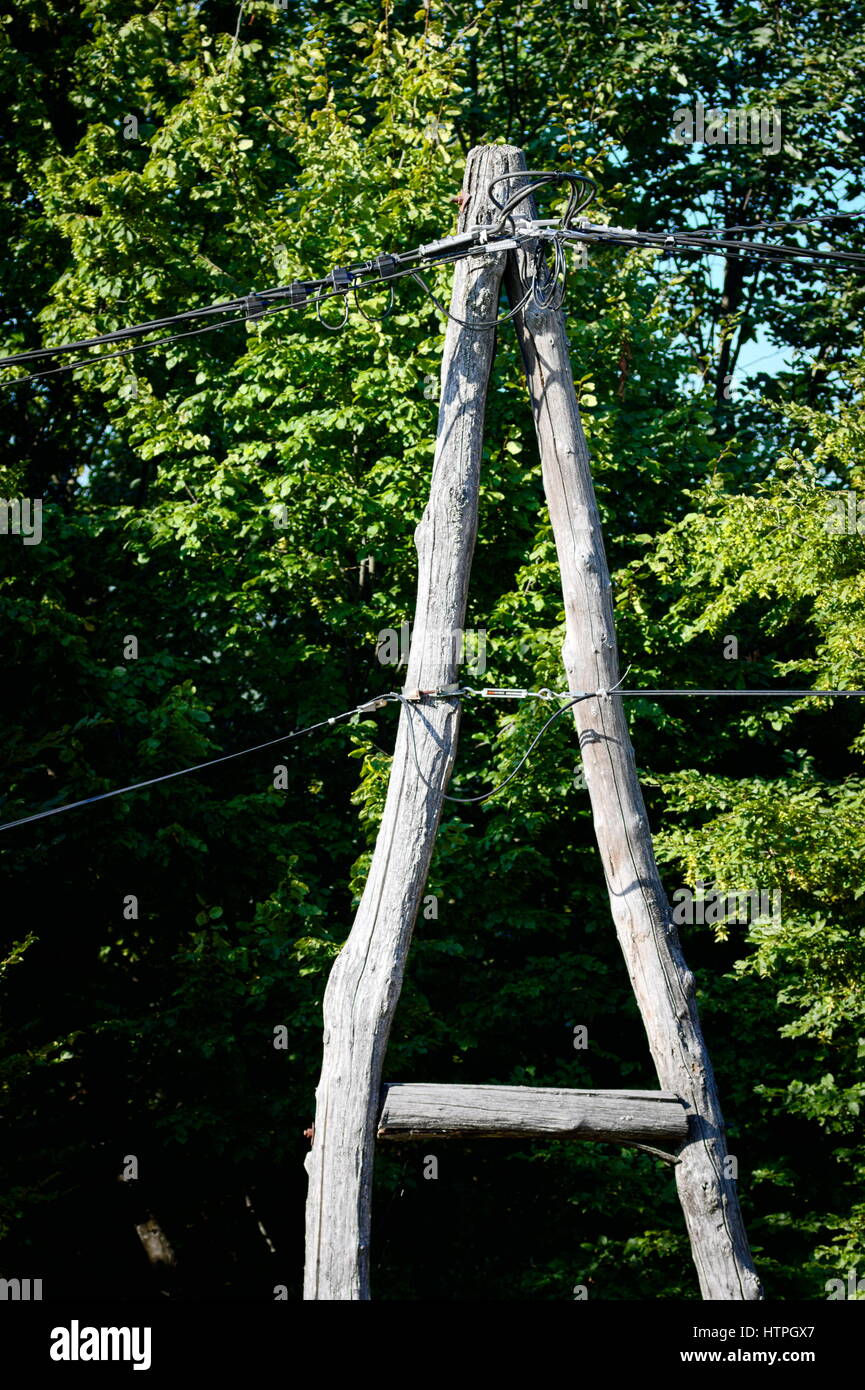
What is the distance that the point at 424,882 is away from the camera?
17.6 feet

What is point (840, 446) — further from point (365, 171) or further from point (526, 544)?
point (365, 171)

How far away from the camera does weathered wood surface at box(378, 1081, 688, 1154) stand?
5.05m
